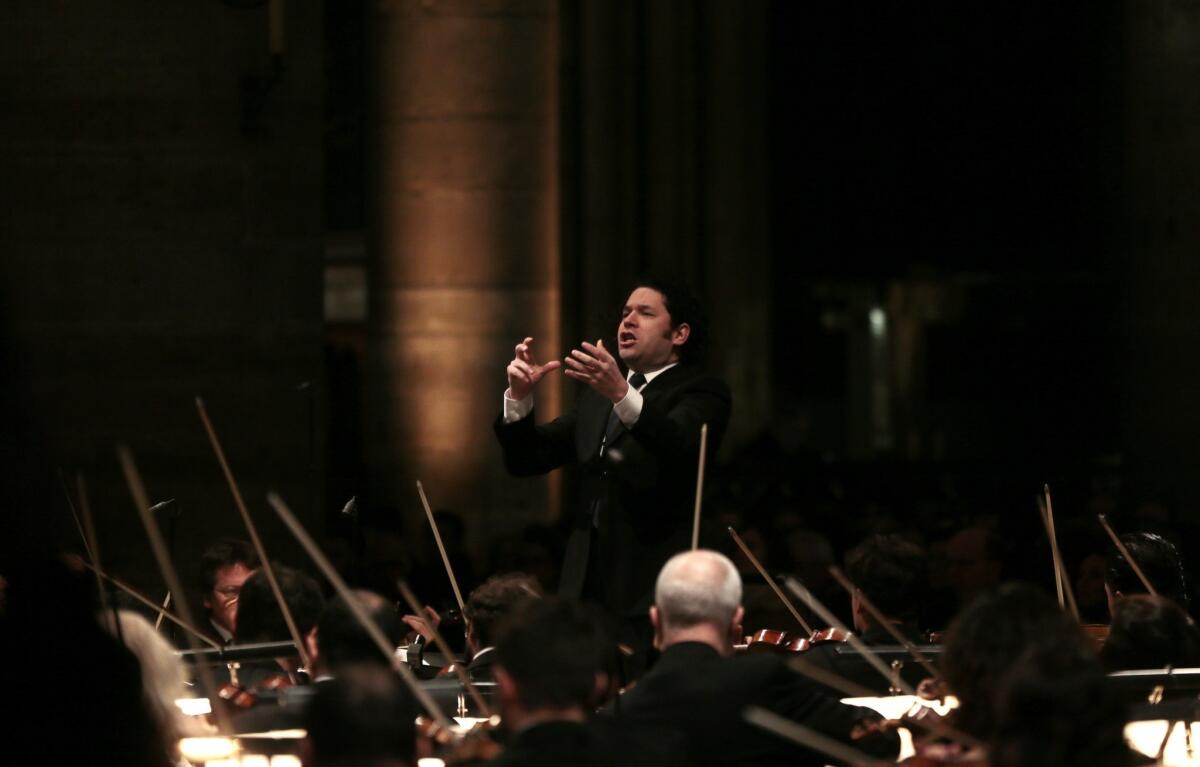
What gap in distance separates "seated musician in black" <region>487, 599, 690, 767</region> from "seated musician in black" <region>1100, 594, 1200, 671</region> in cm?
180

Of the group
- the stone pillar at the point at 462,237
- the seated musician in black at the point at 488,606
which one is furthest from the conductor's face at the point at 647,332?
the stone pillar at the point at 462,237

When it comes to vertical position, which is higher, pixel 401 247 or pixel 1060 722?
pixel 401 247

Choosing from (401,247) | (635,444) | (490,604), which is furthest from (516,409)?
(401,247)

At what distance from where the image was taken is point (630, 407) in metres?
5.73

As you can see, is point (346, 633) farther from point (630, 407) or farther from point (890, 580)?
point (890, 580)

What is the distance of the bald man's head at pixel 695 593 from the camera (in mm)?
4336

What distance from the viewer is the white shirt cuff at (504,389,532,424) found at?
6082 millimetres

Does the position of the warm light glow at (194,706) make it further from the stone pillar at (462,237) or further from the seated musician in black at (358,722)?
the stone pillar at (462,237)

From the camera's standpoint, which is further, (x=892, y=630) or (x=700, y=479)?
(x=700, y=479)

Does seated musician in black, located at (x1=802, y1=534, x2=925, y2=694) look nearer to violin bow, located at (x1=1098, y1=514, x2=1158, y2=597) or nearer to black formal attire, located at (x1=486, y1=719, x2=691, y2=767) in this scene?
violin bow, located at (x1=1098, y1=514, x2=1158, y2=597)

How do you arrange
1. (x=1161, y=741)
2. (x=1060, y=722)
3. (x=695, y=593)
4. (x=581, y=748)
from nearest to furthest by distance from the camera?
(x=1060, y=722) < (x=581, y=748) < (x=695, y=593) < (x=1161, y=741)

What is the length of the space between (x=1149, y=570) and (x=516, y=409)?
1974 mm

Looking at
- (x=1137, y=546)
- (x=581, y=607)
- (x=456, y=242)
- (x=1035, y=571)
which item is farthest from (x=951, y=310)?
(x=581, y=607)

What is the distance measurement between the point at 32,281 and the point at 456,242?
4012 millimetres
